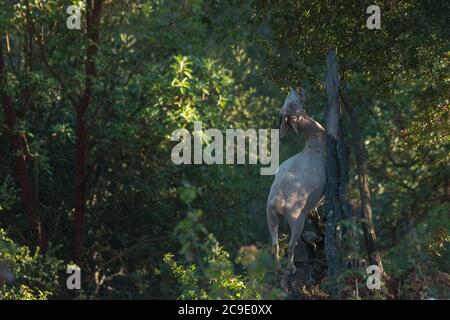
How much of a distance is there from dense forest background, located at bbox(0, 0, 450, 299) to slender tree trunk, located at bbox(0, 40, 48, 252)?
4 centimetres

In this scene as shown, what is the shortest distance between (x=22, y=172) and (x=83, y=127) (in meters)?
1.42

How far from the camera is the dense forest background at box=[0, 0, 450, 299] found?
16109 millimetres

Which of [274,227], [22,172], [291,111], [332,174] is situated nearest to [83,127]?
[22,172]

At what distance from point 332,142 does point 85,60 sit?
26.1ft

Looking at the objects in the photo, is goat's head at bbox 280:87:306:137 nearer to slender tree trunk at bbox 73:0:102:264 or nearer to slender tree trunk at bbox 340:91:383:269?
slender tree trunk at bbox 340:91:383:269

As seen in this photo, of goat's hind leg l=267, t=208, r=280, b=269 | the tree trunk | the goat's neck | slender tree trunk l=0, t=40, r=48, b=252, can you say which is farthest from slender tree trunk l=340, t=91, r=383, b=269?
slender tree trunk l=0, t=40, r=48, b=252

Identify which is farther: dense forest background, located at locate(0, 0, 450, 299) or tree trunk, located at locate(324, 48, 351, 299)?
dense forest background, located at locate(0, 0, 450, 299)

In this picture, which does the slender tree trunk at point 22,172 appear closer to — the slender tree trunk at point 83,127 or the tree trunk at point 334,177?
the slender tree trunk at point 83,127

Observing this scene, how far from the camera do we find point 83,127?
2161 centimetres

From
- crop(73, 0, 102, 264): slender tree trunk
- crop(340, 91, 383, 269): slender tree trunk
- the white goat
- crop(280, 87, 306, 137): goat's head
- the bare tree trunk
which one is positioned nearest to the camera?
the bare tree trunk

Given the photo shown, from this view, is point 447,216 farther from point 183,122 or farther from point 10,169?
point 10,169
